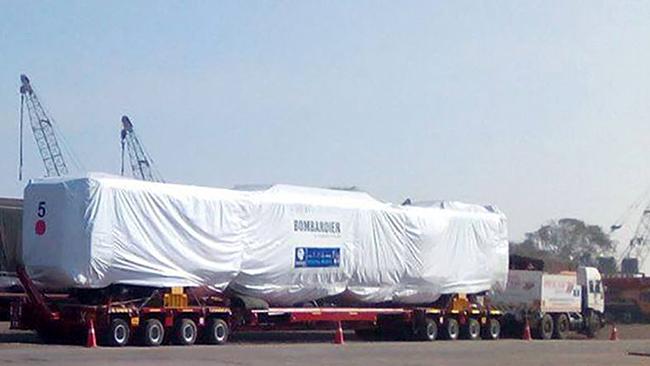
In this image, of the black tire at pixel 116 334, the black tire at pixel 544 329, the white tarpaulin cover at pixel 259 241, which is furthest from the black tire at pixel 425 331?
the black tire at pixel 116 334

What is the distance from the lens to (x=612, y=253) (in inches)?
6019

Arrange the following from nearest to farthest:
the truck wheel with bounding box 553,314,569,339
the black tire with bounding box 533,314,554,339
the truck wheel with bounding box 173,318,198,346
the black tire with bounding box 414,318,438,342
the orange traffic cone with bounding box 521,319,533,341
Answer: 1. the truck wheel with bounding box 173,318,198,346
2. the black tire with bounding box 414,318,438,342
3. the orange traffic cone with bounding box 521,319,533,341
4. the black tire with bounding box 533,314,554,339
5. the truck wheel with bounding box 553,314,569,339

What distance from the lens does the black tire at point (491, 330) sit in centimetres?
4394

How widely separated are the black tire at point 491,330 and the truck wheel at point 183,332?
1530 cm

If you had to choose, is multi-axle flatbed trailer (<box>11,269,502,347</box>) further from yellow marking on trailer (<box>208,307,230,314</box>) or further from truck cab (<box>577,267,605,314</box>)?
truck cab (<box>577,267,605,314</box>)

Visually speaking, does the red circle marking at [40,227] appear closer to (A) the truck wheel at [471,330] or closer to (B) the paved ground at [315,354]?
(B) the paved ground at [315,354]

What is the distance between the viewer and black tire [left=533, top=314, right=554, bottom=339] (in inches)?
1843

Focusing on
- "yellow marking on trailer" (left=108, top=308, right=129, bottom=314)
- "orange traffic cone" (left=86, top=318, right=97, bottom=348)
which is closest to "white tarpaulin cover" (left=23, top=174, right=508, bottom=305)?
"yellow marking on trailer" (left=108, top=308, right=129, bottom=314)

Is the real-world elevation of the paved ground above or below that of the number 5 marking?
below

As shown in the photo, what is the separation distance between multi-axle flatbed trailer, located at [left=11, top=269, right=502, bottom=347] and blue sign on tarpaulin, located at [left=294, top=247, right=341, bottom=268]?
4.46ft

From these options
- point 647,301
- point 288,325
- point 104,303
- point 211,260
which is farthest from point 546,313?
point 647,301

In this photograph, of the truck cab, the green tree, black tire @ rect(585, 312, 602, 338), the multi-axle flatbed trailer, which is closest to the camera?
the multi-axle flatbed trailer

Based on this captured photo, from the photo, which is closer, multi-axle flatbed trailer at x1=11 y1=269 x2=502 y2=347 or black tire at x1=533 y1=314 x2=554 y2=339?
multi-axle flatbed trailer at x1=11 y1=269 x2=502 y2=347

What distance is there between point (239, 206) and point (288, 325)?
423cm
